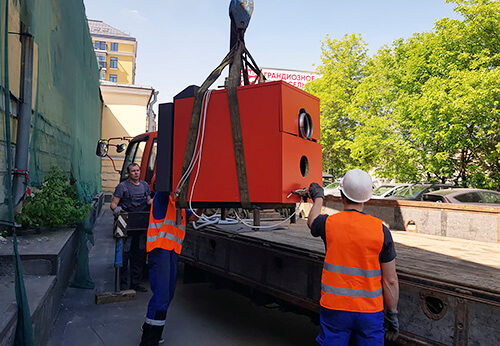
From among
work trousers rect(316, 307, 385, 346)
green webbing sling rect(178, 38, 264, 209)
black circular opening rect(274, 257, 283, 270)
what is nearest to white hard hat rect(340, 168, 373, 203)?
work trousers rect(316, 307, 385, 346)

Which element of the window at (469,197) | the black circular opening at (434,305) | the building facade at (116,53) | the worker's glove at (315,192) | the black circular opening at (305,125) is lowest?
the black circular opening at (434,305)

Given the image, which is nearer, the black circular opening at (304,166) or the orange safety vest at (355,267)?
the orange safety vest at (355,267)

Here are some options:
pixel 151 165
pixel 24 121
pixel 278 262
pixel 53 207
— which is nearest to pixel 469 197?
pixel 151 165

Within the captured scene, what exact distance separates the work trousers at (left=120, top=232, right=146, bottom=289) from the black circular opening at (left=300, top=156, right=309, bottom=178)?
352 cm

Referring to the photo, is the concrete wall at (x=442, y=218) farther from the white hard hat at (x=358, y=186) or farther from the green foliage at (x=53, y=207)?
the green foliage at (x=53, y=207)

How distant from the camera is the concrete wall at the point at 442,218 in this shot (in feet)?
15.3

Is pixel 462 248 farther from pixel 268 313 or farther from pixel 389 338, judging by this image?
pixel 268 313

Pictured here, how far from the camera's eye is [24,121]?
15.5 ft

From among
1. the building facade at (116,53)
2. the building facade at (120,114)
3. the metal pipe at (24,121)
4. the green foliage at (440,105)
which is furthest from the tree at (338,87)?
the building facade at (116,53)

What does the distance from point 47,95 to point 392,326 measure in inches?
220

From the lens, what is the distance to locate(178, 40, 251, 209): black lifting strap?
10.5 ft

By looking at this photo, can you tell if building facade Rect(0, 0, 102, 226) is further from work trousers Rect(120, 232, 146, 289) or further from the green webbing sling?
the green webbing sling

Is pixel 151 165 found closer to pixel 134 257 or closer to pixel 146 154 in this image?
pixel 146 154

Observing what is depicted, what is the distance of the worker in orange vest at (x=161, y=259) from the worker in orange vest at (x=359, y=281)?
67.0 inches
